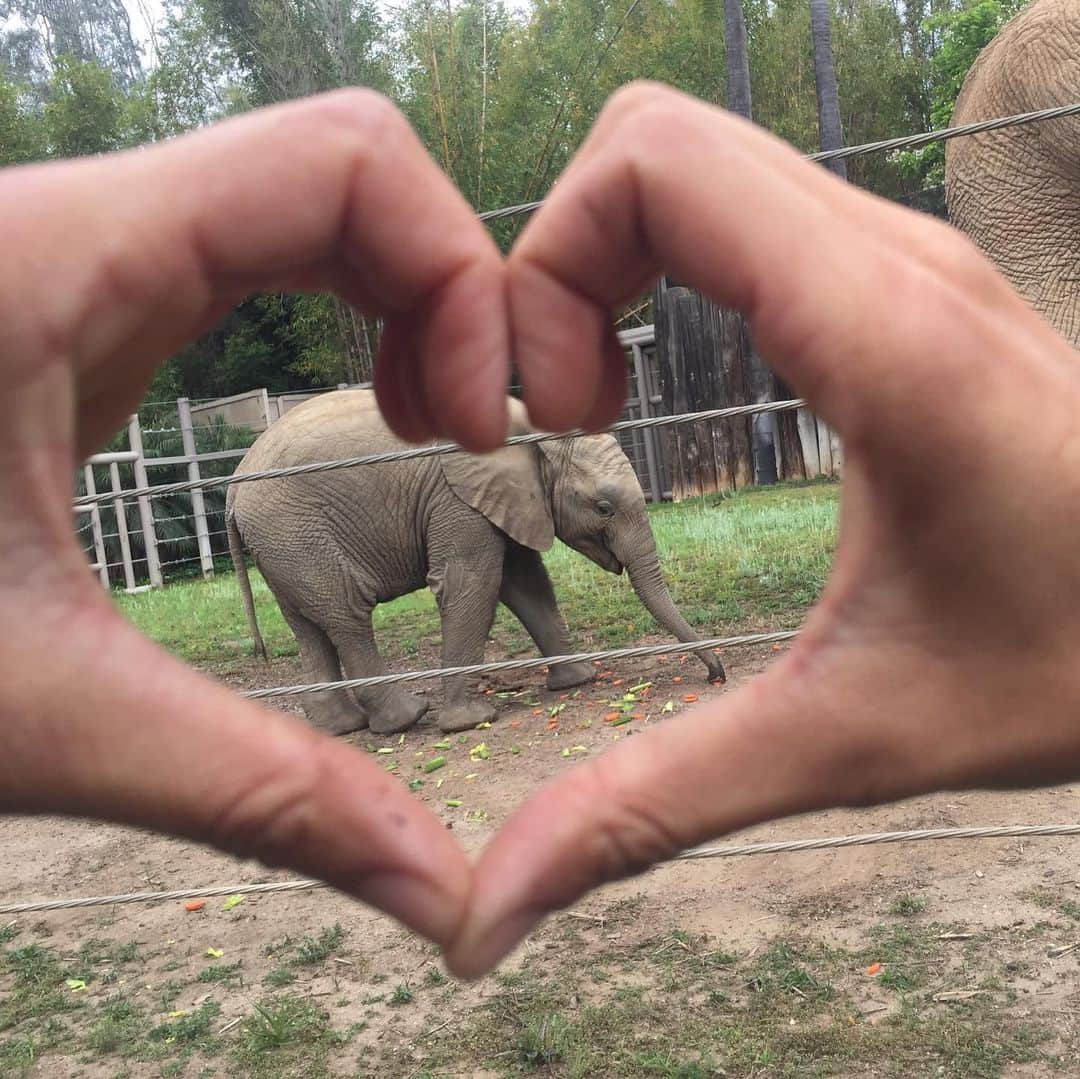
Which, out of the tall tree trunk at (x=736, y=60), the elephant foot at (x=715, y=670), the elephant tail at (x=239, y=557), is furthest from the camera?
the tall tree trunk at (x=736, y=60)

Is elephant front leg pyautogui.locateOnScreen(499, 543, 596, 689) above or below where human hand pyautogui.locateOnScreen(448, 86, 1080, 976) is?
below

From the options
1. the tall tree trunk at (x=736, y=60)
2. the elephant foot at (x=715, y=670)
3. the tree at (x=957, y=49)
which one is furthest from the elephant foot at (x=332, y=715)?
the tree at (x=957, y=49)

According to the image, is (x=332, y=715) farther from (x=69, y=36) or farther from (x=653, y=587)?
(x=69, y=36)

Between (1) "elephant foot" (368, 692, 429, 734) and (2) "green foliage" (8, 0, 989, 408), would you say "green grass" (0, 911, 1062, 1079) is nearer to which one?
(1) "elephant foot" (368, 692, 429, 734)

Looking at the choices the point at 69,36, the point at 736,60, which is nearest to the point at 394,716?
the point at 736,60

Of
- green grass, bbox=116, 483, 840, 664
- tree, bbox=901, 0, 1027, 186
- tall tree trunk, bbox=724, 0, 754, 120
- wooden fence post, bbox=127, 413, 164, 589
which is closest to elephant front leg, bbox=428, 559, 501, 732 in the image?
green grass, bbox=116, 483, 840, 664

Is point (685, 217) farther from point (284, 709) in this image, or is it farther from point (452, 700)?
point (284, 709)

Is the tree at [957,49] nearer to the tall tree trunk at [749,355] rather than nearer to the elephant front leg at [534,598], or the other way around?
the tall tree trunk at [749,355]

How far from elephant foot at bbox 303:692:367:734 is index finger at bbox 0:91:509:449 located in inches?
124

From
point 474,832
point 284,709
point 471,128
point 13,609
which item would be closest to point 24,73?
point 471,128

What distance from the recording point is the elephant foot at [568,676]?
3.51 meters

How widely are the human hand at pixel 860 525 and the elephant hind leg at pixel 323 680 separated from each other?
3.17 m

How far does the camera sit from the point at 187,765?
0.38 m

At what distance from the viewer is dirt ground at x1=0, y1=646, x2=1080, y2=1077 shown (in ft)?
4.87
